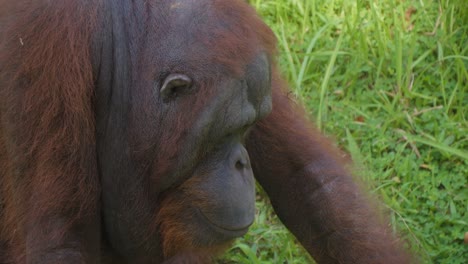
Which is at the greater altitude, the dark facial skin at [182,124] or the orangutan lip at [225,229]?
the dark facial skin at [182,124]

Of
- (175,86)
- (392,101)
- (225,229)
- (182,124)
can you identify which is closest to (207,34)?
(175,86)

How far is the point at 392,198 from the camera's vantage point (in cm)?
457

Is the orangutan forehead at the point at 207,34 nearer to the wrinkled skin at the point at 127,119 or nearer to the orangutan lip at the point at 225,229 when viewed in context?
the wrinkled skin at the point at 127,119

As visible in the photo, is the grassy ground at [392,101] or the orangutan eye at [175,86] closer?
the orangutan eye at [175,86]

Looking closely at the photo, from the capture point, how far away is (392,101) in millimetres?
5023

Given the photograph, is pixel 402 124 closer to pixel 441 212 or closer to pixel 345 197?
pixel 441 212

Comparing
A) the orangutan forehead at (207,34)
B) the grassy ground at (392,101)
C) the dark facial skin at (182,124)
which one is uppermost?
the orangutan forehead at (207,34)

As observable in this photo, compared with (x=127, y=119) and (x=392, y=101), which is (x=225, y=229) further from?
(x=392, y=101)

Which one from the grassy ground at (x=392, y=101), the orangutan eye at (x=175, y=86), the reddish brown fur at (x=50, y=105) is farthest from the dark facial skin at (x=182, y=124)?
the grassy ground at (x=392, y=101)

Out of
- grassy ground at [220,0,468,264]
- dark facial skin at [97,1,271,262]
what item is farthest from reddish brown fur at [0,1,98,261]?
grassy ground at [220,0,468,264]

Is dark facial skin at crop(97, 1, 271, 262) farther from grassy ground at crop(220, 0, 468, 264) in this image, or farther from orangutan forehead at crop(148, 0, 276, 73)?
grassy ground at crop(220, 0, 468, 264)

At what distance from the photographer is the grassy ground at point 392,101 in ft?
14.7

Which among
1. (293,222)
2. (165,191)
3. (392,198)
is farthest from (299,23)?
(165,191)

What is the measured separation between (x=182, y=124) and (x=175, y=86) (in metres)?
0.12
